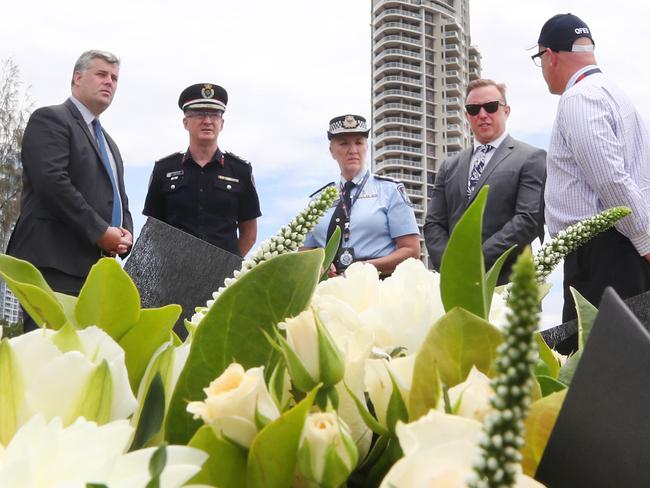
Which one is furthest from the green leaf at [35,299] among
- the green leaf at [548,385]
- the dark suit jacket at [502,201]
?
the dark suit jacket at [502,201]

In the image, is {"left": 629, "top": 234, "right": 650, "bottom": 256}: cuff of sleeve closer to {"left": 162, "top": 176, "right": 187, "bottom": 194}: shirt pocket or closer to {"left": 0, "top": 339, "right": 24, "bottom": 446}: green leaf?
{"left": 162, "top": 176, "right": 187, "bottom": 194}: shirt pocket

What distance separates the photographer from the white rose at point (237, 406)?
39 centimetres

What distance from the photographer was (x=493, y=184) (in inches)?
176

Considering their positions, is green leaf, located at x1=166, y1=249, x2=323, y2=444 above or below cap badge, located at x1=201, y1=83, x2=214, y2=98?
below

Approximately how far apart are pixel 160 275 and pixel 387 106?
225ft

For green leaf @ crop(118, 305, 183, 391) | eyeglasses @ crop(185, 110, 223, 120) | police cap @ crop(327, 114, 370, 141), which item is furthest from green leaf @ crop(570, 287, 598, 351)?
police cap @ crop(327, 114, 370, 141)

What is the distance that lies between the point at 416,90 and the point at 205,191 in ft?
219

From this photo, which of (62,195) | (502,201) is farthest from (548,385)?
(502,201)

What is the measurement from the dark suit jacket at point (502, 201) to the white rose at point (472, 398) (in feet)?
12.1

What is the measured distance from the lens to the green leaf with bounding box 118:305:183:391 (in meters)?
0.58

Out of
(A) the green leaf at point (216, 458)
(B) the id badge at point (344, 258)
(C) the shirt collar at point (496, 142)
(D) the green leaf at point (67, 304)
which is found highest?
Result: (C) the shirt collar at point (496, 142)

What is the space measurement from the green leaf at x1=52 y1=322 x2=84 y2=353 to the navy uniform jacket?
4.03m

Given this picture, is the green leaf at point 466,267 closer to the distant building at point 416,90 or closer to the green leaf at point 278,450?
the green leaf at point 278,450

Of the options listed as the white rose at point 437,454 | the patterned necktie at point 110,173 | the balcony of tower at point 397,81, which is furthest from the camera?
the balcony of tower at point 397,81
